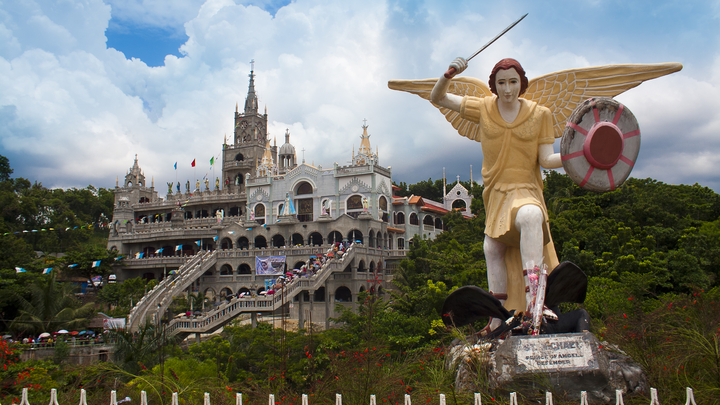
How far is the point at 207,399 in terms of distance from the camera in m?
5.04

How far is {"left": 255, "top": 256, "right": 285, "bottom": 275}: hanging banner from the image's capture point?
3562 centimetres

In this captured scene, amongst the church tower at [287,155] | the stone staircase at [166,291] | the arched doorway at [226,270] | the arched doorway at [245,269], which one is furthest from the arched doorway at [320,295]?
the church tower at [287,155]

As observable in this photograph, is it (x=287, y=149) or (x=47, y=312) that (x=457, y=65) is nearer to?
(x=47, y=312)

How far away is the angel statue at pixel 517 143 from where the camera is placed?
809 cm

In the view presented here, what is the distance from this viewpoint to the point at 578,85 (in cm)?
898

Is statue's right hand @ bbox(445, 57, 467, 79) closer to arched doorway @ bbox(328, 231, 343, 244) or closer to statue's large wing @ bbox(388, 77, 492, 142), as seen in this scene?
statue's large wing @ bbox(388, 77, 492, 142)

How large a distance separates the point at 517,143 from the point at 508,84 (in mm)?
952

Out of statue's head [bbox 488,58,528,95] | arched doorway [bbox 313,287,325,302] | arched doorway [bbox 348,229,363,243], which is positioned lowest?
arched doorway [bbox 313,287,325,302]

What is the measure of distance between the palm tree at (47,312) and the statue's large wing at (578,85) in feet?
79.5

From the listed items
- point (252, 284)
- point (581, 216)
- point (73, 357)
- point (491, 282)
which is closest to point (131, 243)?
point (252, 284)

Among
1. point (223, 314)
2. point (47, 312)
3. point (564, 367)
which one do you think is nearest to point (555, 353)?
point (564, 367)

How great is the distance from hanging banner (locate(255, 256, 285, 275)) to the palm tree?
1187cm

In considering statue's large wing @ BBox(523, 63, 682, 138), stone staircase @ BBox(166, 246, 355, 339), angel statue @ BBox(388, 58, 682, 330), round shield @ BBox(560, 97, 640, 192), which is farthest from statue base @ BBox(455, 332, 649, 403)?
stone staircase @ BBox(166, 246, 355, 339)

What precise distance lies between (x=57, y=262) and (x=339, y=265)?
22478mm
